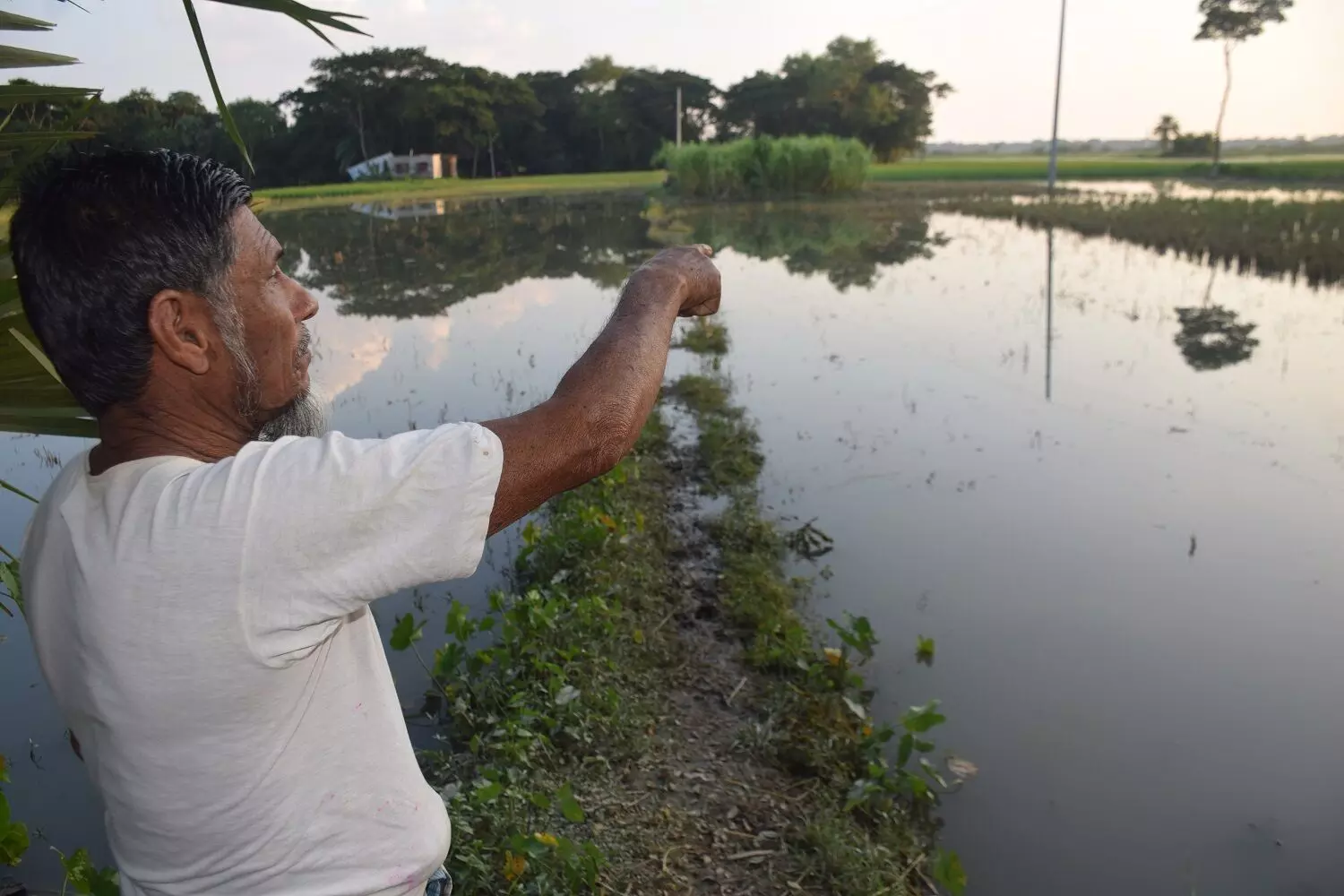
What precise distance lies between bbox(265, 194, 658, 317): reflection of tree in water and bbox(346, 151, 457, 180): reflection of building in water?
1861 centimetres

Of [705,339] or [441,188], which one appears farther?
[441,188]

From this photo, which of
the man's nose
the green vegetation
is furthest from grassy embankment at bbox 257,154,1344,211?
the man's nose

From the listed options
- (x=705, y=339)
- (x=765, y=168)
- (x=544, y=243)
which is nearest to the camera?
(x=705, y=339)

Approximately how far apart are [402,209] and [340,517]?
29.9 metres

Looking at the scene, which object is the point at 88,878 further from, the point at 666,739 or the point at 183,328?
the point at 666,739

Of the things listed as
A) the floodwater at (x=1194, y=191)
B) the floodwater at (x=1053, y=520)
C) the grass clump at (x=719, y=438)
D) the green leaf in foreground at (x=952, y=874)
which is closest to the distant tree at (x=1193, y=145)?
the floodwater at (x=1194, y=191)

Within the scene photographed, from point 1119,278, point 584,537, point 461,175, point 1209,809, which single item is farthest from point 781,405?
point 461,175

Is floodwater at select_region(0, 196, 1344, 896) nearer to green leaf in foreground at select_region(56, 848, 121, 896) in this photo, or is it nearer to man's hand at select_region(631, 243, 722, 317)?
green leaf in foreground at select_region(56, 848, 121, 896)

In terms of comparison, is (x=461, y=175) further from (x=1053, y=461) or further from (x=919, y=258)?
(x=1053, y=461)

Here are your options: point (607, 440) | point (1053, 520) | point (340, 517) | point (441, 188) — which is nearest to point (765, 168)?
point (441, 188)

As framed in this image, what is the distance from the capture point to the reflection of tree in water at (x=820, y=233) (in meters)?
15.4

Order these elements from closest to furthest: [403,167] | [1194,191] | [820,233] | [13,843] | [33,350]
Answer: [33,350] < [13,843] < [820,233] < [1194,191] < [403,167]

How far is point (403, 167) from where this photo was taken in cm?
4606

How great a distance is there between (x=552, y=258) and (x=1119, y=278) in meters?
9.21
